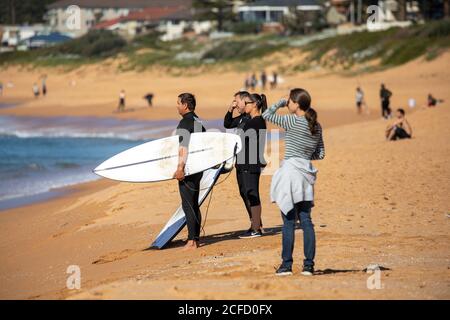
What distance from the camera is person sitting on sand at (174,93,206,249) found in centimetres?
861

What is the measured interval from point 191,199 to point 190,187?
12 centimetres

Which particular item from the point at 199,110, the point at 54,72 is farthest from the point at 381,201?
the point at 54,72

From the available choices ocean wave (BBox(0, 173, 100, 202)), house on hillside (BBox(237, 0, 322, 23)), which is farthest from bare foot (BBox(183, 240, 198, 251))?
house on hillside (BBox(237, 0, 322, 23))

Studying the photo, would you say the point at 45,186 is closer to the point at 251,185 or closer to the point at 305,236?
the point at 251,185

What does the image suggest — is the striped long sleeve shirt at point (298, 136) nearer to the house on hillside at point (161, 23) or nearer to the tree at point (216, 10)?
the tree at point (216, 10)

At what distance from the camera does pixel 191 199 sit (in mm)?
8789

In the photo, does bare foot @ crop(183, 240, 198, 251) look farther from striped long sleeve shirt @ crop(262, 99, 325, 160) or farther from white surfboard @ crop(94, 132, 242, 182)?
striped long sleeve shirt @ crop(262, 99, 325, 160)

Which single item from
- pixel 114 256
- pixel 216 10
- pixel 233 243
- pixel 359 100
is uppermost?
pixel 216 10

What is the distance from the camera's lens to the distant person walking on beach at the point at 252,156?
8.84 meters

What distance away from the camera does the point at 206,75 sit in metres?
54.7

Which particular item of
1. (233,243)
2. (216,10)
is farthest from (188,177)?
(216,10)

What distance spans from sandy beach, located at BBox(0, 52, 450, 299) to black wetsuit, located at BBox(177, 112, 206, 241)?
0.26m
